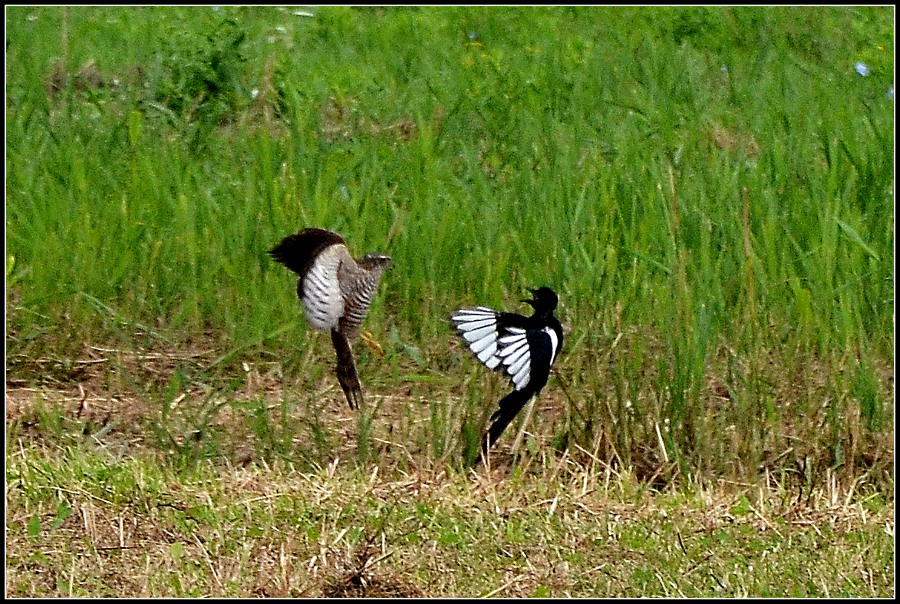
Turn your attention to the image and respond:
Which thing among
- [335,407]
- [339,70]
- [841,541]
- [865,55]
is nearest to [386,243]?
[335,407]

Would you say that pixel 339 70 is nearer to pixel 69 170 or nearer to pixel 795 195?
pixel 69 170

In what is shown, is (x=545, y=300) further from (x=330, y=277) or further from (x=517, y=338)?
(x=330, y=277)

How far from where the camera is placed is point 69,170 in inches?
203

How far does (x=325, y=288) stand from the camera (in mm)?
3604

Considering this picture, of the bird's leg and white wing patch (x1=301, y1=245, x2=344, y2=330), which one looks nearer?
white wing patch (x1=301, y1=245, x2=344, y2=330)

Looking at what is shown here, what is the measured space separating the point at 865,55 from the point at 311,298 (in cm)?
477

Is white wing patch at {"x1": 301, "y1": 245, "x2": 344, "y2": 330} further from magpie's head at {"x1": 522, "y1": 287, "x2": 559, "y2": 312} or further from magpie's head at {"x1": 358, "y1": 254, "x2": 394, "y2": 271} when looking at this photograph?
magpie's head at {"x1": 522, "y1": 287, "x2": 559, "y2": 312}

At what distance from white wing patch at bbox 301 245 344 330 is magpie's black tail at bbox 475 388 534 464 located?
19.6 inches

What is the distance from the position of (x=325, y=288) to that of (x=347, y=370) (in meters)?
0.32

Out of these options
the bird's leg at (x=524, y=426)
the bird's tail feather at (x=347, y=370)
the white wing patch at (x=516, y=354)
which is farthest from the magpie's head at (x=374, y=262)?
the bird's leg at (x=524, y=426)

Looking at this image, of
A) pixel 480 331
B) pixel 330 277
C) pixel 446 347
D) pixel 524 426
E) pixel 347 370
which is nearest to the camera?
pixel 480 331

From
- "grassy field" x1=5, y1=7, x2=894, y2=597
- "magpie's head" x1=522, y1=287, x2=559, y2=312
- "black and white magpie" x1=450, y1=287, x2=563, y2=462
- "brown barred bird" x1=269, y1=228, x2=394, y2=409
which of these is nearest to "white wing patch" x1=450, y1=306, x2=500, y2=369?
"black and white magpie" x1=450, y1=287, x2=563, y2=462

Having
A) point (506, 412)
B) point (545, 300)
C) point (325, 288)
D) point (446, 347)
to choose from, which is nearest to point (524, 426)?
point (506, 412)

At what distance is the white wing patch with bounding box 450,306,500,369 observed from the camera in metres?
3.48
